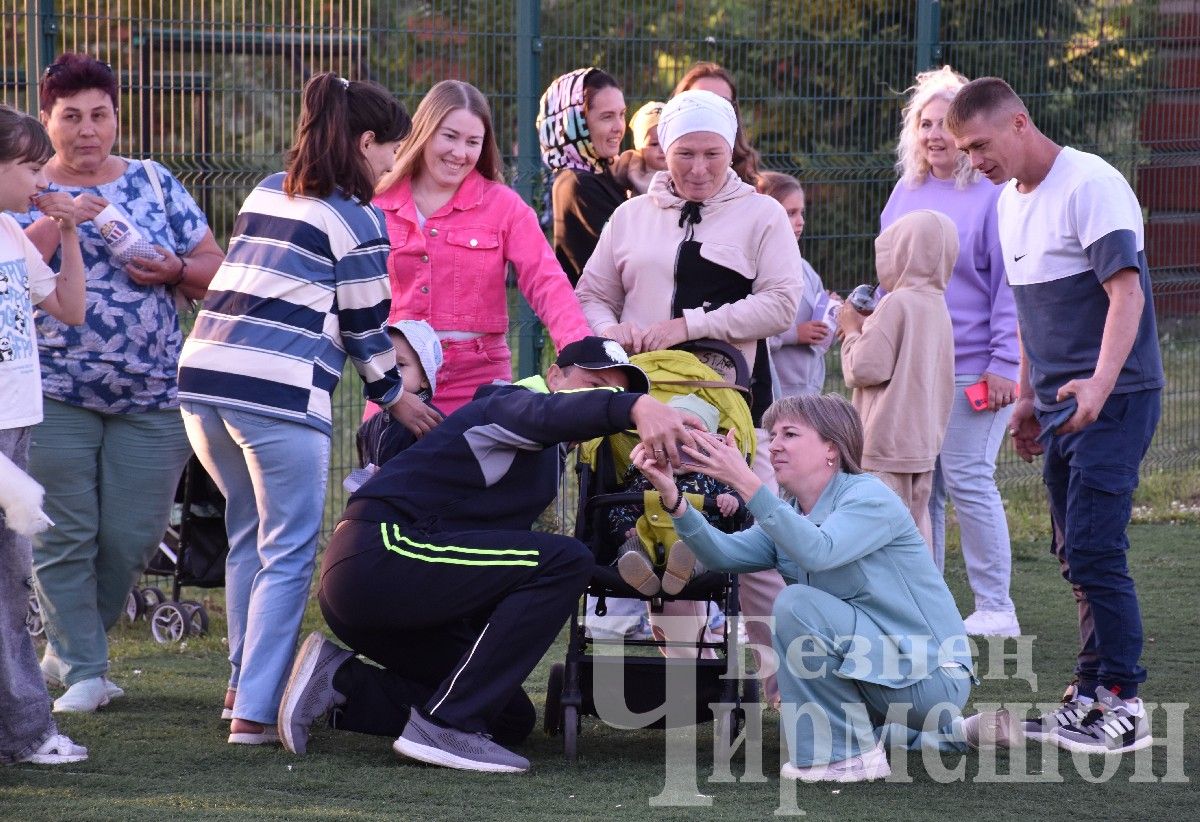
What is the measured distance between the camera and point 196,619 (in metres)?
6.34

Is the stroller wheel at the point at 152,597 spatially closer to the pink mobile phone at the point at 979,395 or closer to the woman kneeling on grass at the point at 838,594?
the woman kneeling on grass at the point at 838,594

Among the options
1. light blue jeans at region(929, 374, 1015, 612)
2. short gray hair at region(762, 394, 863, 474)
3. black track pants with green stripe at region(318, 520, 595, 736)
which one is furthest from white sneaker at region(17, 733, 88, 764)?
light blue jeans at region(929, 374, 1015, 612)

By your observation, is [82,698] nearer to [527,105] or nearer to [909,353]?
[909,353]

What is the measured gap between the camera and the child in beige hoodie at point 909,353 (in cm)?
573

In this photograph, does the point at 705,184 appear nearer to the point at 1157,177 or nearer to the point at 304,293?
the point at 304,293

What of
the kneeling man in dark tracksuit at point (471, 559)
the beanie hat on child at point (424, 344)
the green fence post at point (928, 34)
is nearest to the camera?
the kneeling man in dark tracksuit at point (471, 559)

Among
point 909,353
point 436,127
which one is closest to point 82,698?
point 436,127

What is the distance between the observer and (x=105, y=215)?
506 centimetres

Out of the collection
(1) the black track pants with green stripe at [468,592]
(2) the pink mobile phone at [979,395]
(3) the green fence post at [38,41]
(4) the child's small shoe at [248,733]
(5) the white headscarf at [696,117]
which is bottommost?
(4) the child's small shoe at [248,733]

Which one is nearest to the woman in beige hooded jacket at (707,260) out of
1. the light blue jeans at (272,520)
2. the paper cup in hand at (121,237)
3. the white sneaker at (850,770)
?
the white sneaker at (850,770)

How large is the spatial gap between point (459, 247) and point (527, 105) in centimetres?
227

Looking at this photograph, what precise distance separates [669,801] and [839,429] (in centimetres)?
115

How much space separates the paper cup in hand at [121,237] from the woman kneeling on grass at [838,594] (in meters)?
1.88

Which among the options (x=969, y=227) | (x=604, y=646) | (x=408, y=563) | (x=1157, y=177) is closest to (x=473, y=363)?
(x=408, y=563)
